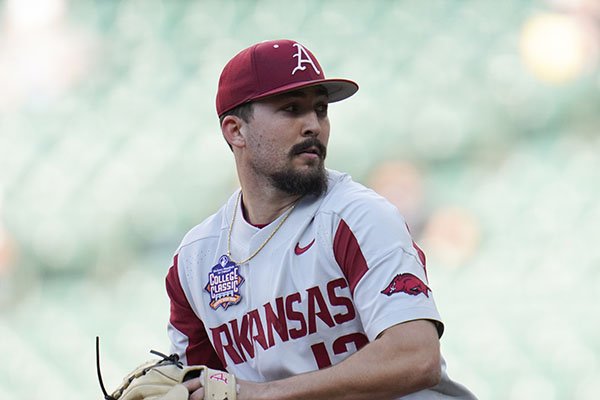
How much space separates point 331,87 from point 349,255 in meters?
0.43

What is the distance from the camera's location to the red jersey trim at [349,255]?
6.97 feet

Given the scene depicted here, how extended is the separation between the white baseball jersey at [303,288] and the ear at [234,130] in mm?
177

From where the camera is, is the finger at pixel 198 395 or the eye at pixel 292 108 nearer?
the finger at pixel 198 395

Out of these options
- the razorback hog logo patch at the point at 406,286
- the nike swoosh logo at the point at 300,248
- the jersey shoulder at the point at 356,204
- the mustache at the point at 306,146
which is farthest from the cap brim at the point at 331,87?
the razorback hog logo patch at the point at 406,286

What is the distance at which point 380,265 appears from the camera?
2098 mm

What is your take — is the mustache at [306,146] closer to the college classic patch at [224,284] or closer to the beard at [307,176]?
the beard at [307,176]

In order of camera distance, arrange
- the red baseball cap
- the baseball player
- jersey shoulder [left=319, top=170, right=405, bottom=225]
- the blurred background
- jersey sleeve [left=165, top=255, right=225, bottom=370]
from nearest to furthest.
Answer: the baseball player < jersey shoulder [left=319, top=170, right=405, bottom=225] < the red baseball cap < jersey sleeve [left=165, top=255, right=225, bottom=370] < the blurred background

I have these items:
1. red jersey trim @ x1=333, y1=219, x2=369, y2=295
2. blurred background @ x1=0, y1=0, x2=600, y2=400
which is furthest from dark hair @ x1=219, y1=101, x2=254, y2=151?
blurred background @ x1=0, y1=0, x2=600, y2=400

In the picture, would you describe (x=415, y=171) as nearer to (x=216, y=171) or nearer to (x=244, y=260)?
(x=216, y=171)

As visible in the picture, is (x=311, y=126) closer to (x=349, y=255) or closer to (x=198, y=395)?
(x=349, y=255)

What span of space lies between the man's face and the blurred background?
173 centimetres

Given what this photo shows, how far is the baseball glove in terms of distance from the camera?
2105 mm

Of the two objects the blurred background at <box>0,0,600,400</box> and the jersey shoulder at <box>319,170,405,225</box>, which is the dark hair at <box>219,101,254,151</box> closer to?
the jersey shoulder at <box>319,170,405,225</box>

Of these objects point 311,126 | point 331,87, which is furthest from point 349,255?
point 331,87
